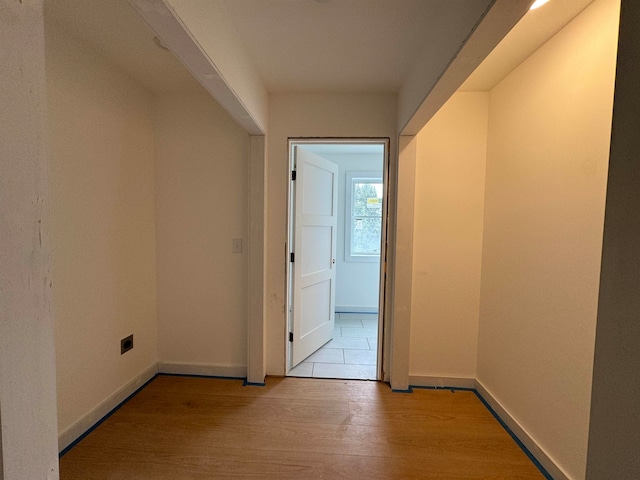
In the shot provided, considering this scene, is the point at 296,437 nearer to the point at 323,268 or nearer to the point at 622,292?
the point at 323,268

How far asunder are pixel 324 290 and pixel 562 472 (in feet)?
6.92

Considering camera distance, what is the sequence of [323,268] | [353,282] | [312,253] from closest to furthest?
[312,253] → [323,268] → [353,282]

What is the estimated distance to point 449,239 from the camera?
7.75 ft

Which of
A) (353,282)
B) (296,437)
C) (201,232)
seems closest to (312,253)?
(201,232)

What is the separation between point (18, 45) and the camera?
19.6 inches

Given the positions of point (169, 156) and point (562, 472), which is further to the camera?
point (169, 156)

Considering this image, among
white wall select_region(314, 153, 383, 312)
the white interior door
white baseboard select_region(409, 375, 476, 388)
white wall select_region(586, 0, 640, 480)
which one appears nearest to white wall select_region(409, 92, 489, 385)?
white baseboard select_region(409, 375, 476, 388)

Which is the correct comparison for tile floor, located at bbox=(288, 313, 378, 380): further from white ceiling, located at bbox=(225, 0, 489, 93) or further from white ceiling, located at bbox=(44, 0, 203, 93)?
white ceiling, located at bbox=(44, 0, 203, 93)

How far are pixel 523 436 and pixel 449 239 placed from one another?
134 cm

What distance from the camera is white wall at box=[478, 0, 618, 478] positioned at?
1384 millimetres

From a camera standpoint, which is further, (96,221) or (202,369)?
(202,369)

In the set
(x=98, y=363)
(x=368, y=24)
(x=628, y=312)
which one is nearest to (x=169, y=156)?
(x=98, y=363)

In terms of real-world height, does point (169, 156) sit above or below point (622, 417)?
above

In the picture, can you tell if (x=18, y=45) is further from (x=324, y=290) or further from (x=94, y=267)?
(x=324, y=290)
